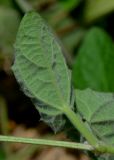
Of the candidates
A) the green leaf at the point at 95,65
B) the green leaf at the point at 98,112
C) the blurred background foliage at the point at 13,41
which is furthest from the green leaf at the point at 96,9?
the green leaf at the point at 98,112

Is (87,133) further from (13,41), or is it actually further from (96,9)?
(96,9)

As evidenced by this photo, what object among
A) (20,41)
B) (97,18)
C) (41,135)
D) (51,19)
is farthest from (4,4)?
(20,41)

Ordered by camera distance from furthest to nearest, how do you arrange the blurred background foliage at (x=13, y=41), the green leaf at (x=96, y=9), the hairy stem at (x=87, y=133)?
the green leaf at (x=96, y=9), the blurred background foliage at (x=13, y=41), the hairy stem at (x=87, y=133)

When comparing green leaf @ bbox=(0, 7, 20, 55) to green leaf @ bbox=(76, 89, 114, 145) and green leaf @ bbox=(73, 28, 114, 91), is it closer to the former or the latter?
green leaf @ bbox=(73, 28, 114, 91)

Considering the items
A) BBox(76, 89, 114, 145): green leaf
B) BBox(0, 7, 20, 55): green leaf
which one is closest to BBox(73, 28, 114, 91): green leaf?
BBox(0, 7, 20, 55): green leaf

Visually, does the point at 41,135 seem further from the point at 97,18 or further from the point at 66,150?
the point at 97,18

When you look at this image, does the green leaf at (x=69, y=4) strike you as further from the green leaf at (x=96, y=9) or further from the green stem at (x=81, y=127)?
the green stem at (x=81, y=127)
